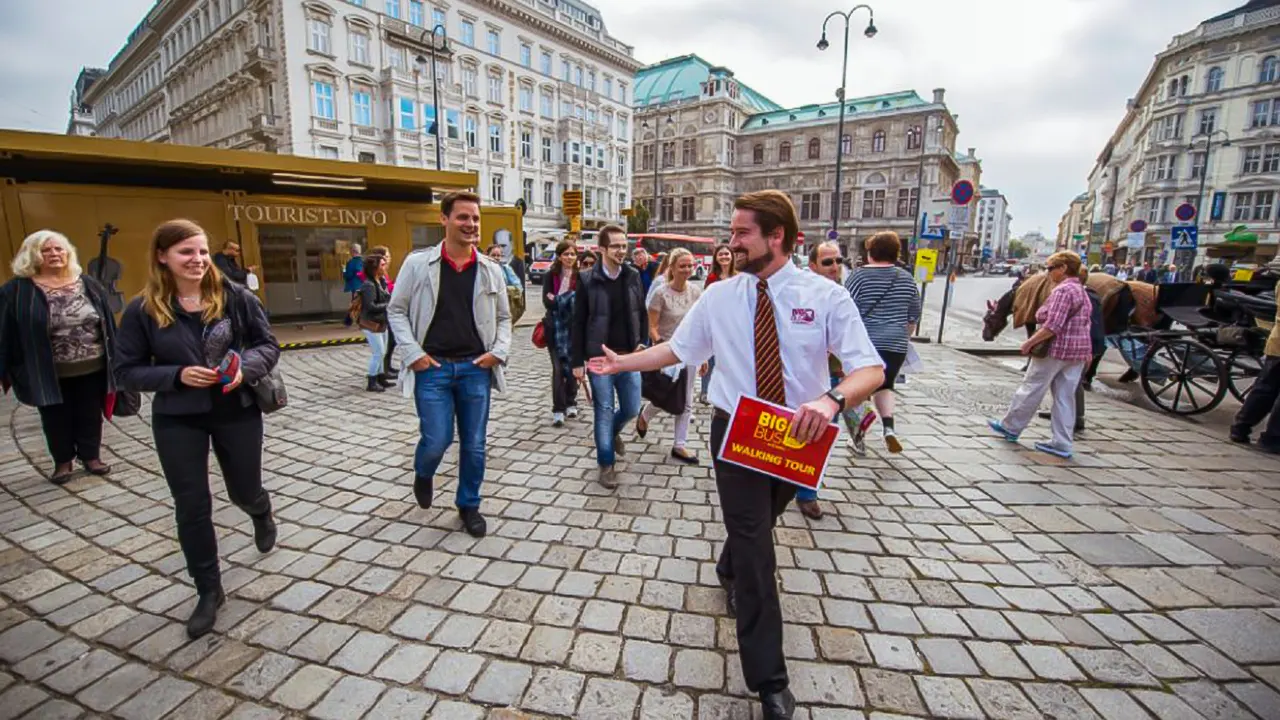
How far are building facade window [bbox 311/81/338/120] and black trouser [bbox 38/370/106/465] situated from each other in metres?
38.7

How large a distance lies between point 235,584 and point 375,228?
12270 mm

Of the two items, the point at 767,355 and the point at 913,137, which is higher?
the point at 913,137

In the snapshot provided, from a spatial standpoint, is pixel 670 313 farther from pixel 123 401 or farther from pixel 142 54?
pixel 142 54

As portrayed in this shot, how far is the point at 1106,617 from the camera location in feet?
9.50

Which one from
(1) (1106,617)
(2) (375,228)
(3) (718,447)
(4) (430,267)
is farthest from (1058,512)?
(2) (375,228)

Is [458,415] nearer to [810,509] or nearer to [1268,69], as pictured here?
[810,509]

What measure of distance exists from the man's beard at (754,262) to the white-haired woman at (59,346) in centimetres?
458

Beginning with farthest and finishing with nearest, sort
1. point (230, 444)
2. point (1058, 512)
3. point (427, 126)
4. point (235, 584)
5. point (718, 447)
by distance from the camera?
point (427, 126) < point (1058, 512) < point (235, 584) < point (230, 444) < point (718, 447)

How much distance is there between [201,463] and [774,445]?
2.70m

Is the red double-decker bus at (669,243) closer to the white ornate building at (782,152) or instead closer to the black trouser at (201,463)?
the white ornate building at (782,152)

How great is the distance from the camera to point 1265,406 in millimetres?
5695

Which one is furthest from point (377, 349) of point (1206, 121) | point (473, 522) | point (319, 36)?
point (1206, 121)

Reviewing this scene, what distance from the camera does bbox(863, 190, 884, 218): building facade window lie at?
64.6 meters

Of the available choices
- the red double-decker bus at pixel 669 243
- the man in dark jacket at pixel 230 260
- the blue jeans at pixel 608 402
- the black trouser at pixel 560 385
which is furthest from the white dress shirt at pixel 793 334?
the red double-decker bus at pixel 669 243
